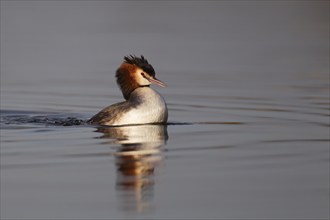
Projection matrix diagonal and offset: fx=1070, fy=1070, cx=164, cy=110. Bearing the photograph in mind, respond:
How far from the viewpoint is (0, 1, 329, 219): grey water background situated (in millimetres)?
9688

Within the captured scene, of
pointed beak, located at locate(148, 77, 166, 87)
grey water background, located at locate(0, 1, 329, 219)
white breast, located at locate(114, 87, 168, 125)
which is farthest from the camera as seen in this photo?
pointed beak, located at locate(148, 77, 166, 87)

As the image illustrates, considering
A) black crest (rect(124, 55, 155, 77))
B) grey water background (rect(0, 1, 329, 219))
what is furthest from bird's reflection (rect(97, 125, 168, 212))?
black crest (rect(124, 55, 155, 77))

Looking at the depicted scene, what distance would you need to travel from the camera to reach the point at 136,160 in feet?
38.4

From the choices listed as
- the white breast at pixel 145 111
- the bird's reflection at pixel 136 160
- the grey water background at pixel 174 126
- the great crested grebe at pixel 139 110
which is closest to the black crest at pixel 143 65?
the great crested grebe at pixel 139 110

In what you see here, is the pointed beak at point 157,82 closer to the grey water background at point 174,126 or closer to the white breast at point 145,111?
the white breast at point 145,111

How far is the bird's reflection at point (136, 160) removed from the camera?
9727 mm

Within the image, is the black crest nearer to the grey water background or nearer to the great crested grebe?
the great crested grebe

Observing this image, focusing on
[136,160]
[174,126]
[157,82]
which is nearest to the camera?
[136,160]

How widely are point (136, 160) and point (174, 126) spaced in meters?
3.20

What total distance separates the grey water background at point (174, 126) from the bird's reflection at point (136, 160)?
13 millimetres

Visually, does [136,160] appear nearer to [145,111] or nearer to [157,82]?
[145,111]

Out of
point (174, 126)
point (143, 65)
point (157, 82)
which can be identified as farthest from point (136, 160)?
point (143, 65)

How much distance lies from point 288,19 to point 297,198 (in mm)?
25766

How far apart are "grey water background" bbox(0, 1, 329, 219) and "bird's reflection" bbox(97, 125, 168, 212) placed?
13mm
